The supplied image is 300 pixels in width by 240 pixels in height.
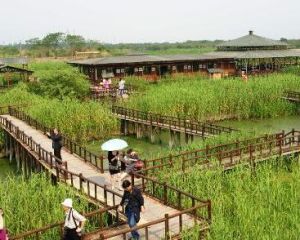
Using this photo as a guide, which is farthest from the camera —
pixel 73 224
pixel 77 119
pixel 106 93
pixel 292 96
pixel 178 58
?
pixel 178 58

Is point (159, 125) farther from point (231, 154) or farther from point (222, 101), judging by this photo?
point (231, 154)

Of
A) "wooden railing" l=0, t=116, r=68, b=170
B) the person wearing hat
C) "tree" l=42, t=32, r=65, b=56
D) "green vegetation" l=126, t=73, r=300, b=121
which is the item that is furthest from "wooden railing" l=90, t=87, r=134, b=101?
"tree" l=42, t=32, r=65, b=56

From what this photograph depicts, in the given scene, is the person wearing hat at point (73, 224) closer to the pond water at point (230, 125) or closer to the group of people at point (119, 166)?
the group of people at point (119, 166)

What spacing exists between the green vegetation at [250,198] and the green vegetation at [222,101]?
1521 centimetres

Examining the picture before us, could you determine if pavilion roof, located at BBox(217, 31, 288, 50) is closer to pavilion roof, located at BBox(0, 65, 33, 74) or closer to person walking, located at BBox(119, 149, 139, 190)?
pavilion roof, located at BBox(0, 65, 33, 74)

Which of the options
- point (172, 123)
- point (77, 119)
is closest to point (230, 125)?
point (172, 123)

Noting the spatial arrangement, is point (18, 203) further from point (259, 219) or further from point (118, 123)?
point (118, 123)

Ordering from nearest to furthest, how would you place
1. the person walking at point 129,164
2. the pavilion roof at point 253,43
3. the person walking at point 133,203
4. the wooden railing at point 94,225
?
the wooden railing at point 94,225
the person walking at point 133,203
the person walking at point 129,164
the pavilion roof at point 253,43

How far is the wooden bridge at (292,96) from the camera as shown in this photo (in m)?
38.0

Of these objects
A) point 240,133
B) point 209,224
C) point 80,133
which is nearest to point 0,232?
point 209,224

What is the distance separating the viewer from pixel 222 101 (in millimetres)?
36062

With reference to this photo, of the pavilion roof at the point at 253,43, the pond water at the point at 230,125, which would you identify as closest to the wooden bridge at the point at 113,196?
the pond water at the point at 230,125

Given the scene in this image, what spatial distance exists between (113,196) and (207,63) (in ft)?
144

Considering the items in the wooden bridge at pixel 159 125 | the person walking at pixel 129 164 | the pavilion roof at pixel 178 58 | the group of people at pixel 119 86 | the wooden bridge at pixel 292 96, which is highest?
the pavilion roof at pixel 178 58
